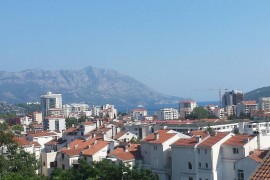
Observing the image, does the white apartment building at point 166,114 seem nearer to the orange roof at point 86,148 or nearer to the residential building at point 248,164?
the orange roof at point 86,148

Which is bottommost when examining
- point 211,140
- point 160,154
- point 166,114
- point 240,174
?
point 240,174

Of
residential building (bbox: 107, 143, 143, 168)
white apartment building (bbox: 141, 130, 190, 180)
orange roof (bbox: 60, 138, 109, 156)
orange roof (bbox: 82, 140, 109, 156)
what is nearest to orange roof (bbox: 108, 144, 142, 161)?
residential building (bbox: 107, 143, 143, 168)

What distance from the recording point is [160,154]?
128ft

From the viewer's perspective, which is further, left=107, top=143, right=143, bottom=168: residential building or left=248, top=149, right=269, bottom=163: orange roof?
left=107, top=143, right=143, bottom=168: residential building

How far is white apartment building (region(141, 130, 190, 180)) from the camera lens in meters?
38.7

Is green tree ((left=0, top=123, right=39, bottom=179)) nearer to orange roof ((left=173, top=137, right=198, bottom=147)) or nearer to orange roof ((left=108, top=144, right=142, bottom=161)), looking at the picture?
orange roof ((left=108, top=144, right=142, bottom=161))

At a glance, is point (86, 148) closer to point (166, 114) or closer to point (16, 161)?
point (16, 161)

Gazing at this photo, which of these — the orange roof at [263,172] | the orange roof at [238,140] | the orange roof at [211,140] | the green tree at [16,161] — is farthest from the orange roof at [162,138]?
the orange roof at [263,172]

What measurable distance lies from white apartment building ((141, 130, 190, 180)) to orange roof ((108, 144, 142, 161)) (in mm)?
1117

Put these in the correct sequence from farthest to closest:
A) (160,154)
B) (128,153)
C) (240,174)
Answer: (128,153)
(160,154)
(240,174)

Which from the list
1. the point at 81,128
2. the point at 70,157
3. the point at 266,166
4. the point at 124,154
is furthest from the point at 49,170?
the point at 266,166

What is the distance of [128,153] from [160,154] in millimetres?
3138

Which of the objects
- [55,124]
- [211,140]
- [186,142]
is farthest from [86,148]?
[55,124]

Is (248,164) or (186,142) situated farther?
(186,142)
